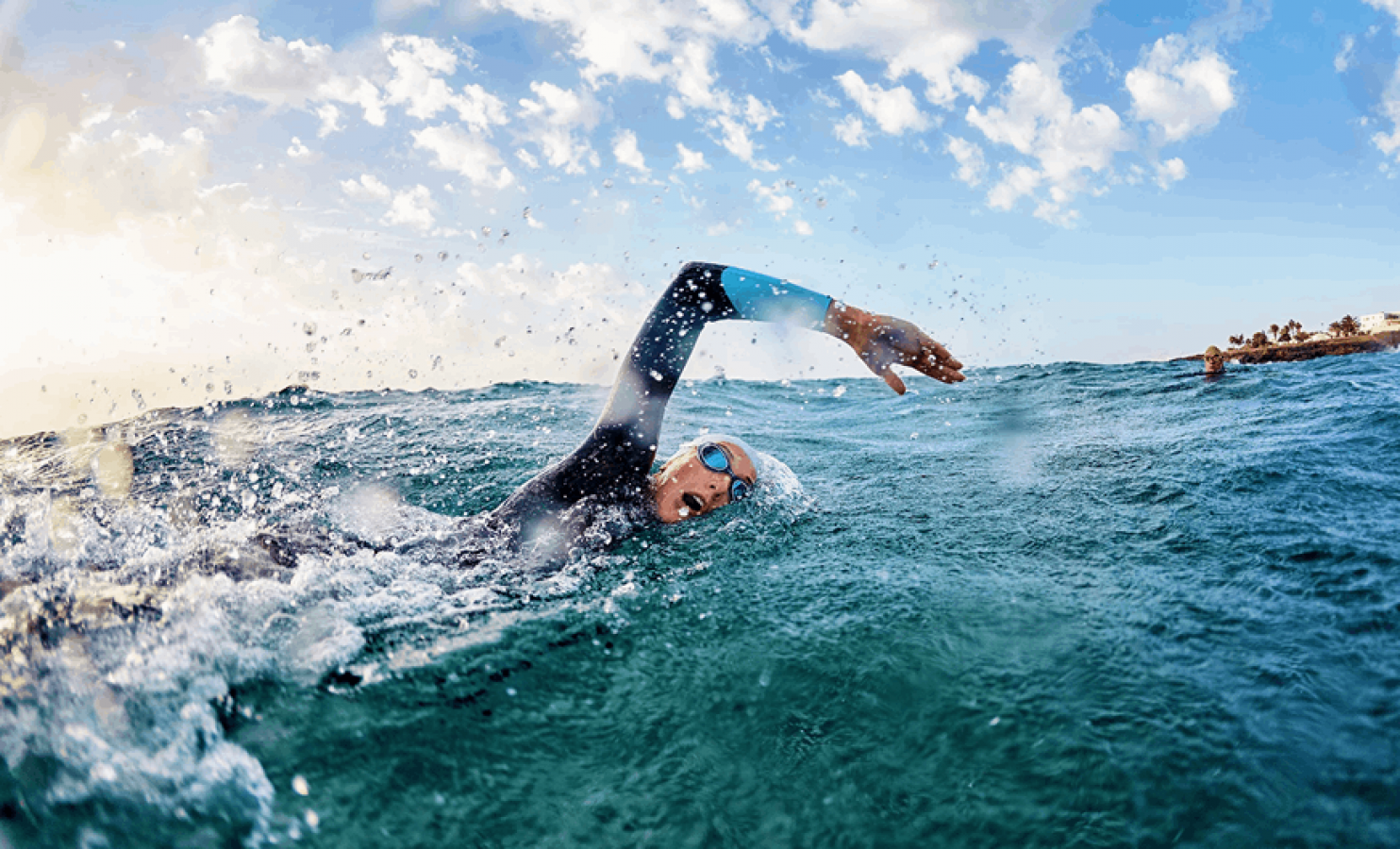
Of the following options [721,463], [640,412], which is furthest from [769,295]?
[721,463]

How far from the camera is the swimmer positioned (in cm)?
368

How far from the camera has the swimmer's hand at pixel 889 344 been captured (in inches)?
141

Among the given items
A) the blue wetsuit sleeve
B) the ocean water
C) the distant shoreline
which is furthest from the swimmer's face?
the distant shoreline

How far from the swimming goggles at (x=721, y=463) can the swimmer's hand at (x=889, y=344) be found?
1217 mm

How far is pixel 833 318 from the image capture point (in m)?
3.75

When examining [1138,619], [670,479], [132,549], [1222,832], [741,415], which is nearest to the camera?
[1222,832]

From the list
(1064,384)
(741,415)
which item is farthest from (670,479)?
(1064,384)

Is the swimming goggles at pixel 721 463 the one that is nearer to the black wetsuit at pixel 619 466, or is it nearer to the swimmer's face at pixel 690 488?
the swimmer's face at pixel 690 488

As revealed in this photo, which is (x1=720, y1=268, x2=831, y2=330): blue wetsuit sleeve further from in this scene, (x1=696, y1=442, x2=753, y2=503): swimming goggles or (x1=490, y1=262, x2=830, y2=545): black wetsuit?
(x1=696, y1=442, x2=753, y2=503): swimming goggles

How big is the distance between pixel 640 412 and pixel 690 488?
2.19 ft

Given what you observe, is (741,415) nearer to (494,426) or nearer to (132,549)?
(494,426)

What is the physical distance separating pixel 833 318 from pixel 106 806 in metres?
3.46

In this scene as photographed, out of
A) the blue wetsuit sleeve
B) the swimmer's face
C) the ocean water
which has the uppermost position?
the blue wetsuit sleeve

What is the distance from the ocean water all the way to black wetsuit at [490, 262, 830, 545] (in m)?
0.31
